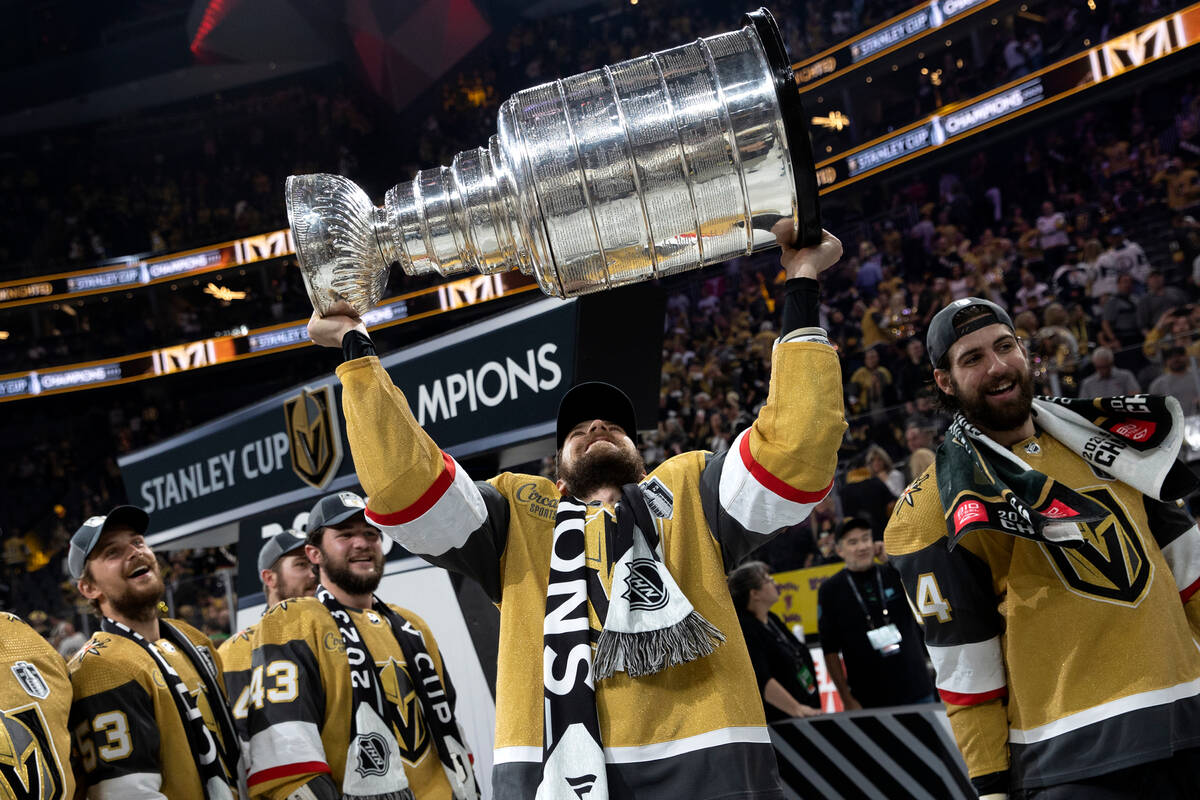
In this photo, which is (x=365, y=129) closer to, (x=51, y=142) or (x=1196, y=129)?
(x=51, y=142)

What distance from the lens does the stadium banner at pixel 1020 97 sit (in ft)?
44.3

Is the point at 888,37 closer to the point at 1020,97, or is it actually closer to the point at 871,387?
the point at 1020,97

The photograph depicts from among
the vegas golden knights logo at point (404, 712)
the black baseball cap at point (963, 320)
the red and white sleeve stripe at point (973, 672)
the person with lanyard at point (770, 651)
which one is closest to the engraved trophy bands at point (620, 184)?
the black baseball cap at point (963, 320)

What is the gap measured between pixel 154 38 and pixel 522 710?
89.2 ft

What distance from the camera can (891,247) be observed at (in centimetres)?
1583

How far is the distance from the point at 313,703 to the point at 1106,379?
6.31 meters

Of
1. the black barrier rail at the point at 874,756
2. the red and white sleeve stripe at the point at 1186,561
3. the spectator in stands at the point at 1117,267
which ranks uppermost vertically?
the spectator in stands at the point at 1117,267

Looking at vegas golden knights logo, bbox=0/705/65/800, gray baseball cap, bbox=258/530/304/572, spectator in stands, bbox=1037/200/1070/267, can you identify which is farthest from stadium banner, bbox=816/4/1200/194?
vegas golden knights logo, bbox=0/705/65/800

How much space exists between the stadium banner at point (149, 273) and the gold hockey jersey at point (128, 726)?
20554 mm

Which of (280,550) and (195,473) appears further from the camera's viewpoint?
(195,473)

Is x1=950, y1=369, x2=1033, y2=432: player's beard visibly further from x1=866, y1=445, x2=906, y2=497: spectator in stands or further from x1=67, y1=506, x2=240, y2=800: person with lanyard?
x1=866, y1=445, x2=906, y2=497: spectator in stands


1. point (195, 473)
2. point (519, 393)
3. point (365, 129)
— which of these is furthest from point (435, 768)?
point (365, 129)

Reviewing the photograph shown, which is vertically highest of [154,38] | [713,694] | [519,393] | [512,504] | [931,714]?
[154,38]

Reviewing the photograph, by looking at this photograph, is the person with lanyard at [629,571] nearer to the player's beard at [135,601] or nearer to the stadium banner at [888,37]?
the player's beard at [135,601]
